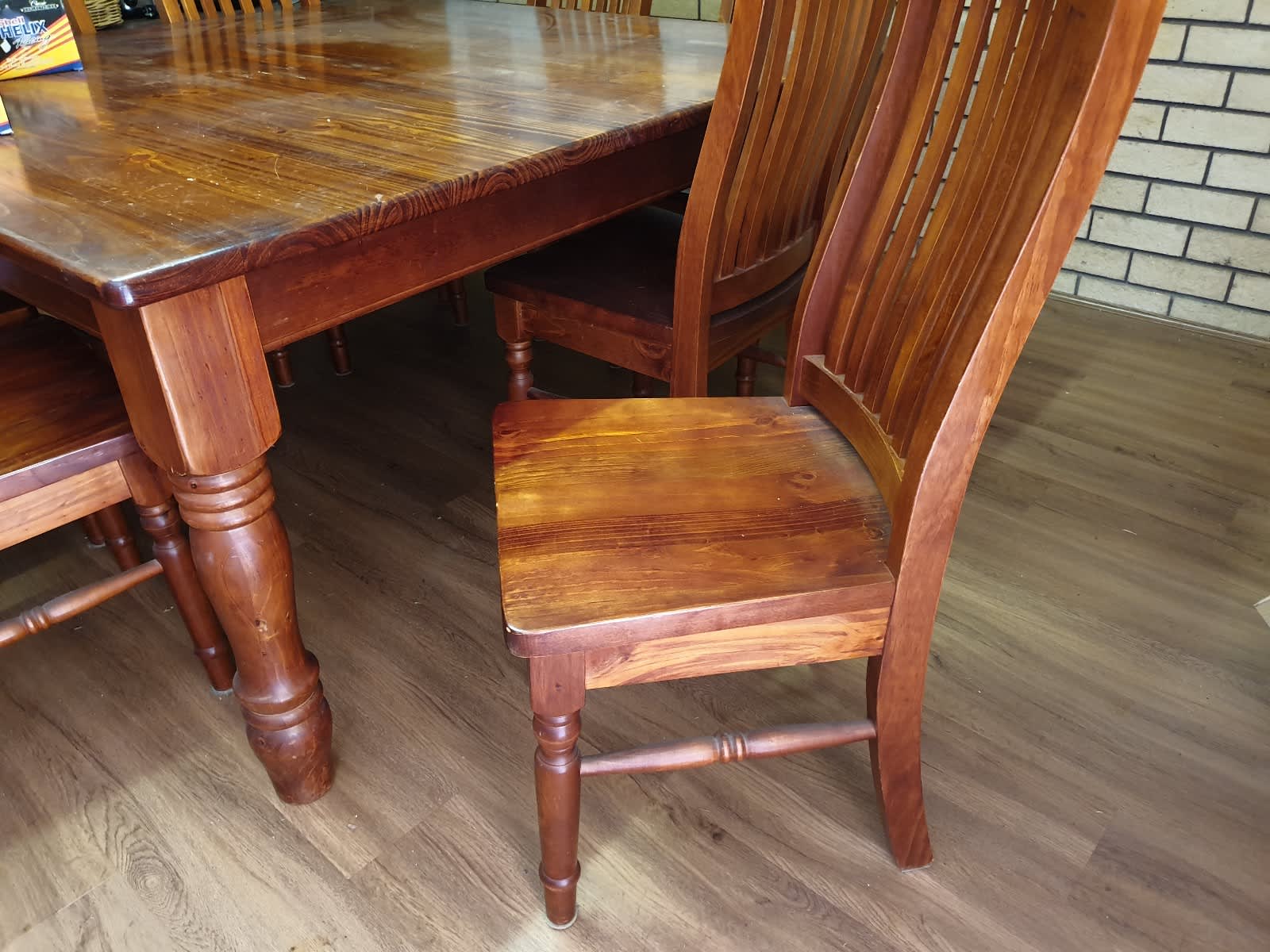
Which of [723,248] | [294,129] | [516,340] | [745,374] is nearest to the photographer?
[294,129]

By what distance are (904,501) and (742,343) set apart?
0.69 metres

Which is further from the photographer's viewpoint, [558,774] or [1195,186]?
[1195,186]

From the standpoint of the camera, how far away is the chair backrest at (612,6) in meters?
2.15

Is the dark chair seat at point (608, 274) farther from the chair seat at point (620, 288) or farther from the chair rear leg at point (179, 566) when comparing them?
the chair rear leg at point (179, 566)

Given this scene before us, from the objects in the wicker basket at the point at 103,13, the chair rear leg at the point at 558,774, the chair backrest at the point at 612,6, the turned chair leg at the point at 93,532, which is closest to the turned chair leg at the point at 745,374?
the chair backrest at the point at 612,6

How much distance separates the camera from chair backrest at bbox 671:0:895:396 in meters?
1.16

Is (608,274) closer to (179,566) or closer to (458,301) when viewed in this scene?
(179,566)

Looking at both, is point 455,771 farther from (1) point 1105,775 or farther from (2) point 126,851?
(1) point 1105,775

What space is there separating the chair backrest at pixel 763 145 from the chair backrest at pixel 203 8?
1.44m

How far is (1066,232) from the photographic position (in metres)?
0.71

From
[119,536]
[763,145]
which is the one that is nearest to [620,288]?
[763,145]

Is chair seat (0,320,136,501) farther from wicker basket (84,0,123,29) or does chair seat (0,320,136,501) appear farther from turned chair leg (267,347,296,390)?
wicker basket (84,0,123,29)

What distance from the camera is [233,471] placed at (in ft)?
3.11

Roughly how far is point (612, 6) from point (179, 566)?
1.61 metres
